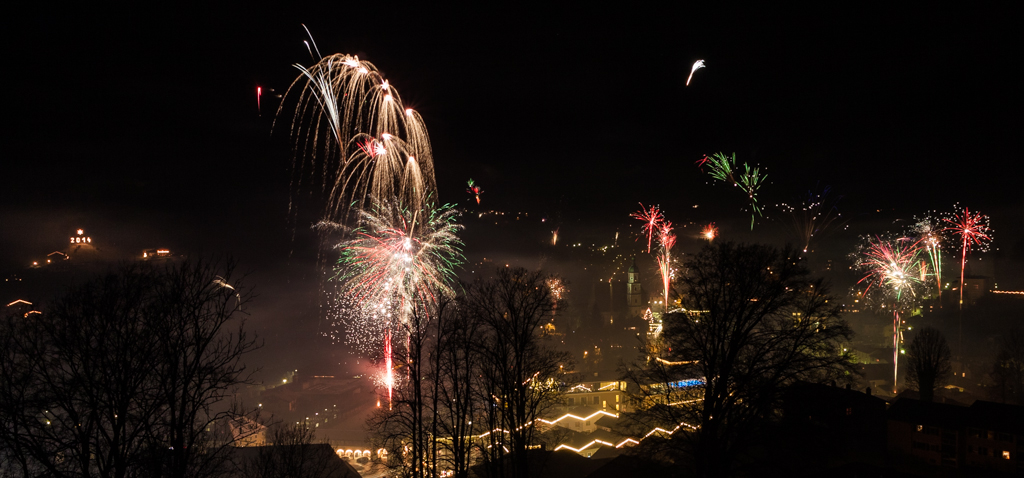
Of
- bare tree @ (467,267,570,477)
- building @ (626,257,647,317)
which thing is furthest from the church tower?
bare tree @ (467,267,570,477)

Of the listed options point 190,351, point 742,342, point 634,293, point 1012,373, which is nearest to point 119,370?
point 190,351

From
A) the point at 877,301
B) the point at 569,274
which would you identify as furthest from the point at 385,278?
the point at 877,301

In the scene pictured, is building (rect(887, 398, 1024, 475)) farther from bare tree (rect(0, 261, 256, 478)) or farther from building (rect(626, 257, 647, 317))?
building (rect(626, 257, 647, 317))

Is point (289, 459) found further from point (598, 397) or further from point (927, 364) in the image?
point (927, 364)

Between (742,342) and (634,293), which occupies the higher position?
(742,342)

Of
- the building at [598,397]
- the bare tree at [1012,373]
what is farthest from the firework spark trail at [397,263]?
the bare tree at [1012,373]

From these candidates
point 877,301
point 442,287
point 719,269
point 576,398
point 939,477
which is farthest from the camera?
point 877,301

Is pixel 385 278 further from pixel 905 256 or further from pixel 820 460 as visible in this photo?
pixel 905 256
